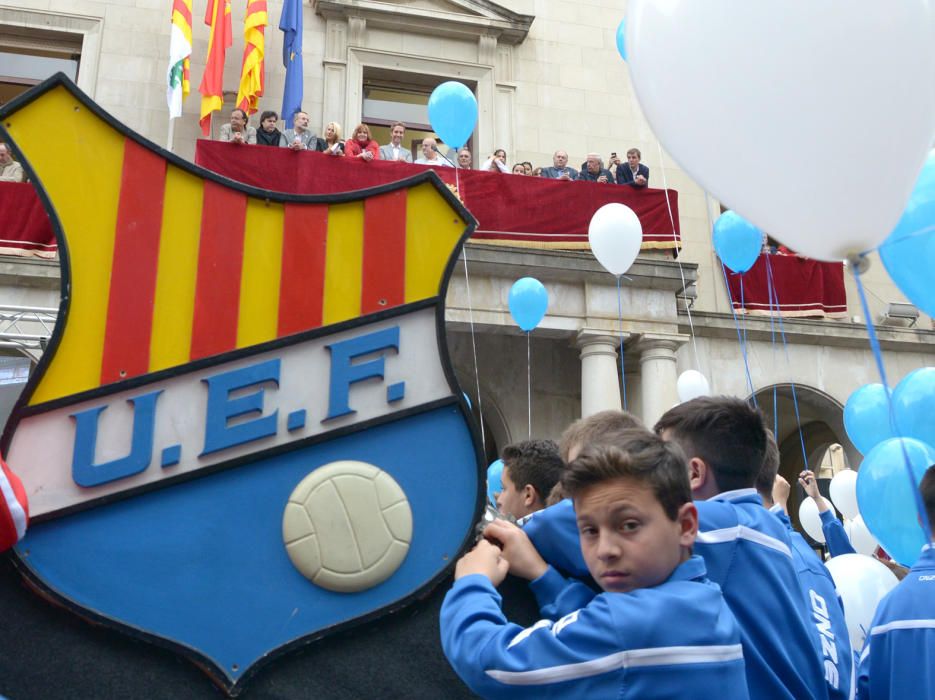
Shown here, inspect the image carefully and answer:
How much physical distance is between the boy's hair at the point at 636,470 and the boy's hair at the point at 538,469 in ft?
2.91

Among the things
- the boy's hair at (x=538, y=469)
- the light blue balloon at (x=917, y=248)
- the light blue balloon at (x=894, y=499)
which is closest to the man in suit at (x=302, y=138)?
the light blue balloon at (x=894, y=499)

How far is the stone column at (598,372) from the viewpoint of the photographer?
1044 cm

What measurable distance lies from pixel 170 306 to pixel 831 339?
1158cm

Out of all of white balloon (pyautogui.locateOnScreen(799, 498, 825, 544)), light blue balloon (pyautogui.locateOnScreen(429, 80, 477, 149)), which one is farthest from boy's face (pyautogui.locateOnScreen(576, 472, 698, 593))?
light blue balloon (pyautogui.locateOnScreen(429, 80, 477, 149))

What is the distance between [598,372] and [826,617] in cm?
822

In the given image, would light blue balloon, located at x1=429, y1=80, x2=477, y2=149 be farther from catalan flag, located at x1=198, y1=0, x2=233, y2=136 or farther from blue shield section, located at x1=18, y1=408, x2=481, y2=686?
blue shield section, located at x1=18, y1=408, x2=481, y2=686

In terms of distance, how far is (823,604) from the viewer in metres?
2.44

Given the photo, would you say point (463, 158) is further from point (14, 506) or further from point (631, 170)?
point (14, 506)

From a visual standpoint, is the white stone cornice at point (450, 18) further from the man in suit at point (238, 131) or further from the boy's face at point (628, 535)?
the boy's face at point (628, 535)

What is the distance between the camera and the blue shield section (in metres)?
1.84

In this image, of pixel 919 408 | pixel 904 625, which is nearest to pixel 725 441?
pixel 904 625

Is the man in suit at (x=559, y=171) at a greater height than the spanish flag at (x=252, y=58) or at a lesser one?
lesser

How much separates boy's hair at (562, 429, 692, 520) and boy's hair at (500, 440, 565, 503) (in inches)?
35.0

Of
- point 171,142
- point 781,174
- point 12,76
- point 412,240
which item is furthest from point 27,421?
point 12,76
